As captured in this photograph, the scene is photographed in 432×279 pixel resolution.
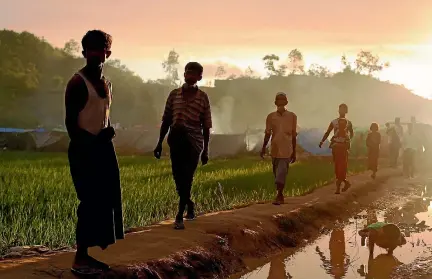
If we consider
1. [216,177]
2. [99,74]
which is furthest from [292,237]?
[216,177]

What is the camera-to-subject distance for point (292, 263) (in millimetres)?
6504

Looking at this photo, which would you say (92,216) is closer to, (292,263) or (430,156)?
(292,263)

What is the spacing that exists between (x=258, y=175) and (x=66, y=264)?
11.3 meters

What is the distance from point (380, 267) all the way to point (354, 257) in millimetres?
504

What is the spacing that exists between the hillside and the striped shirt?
45.0 meters

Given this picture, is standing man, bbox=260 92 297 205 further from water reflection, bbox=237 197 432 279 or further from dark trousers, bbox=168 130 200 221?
dark trousers, bbox=168 130 200 221

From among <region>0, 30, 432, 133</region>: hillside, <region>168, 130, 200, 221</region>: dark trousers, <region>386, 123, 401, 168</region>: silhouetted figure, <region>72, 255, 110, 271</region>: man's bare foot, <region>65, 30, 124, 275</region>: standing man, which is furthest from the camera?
<region>0, 30, 432, 133</region>: hillside

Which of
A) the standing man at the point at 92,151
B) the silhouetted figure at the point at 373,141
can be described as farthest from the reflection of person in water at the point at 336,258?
the silhouetted figure at the point at 373,141

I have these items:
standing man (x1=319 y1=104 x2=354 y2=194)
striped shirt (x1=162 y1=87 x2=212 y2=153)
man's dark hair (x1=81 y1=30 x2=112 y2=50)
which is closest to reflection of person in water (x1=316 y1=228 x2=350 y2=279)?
striped shirt (x1=162 y1=87 x2=212 y2=153)

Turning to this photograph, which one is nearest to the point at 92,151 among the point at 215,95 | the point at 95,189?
the point at 95,189

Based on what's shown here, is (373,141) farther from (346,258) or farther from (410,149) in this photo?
(346,258)

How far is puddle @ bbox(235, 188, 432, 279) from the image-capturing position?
5.97m

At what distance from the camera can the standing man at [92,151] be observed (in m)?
4.19

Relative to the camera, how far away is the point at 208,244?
6.18 metres
